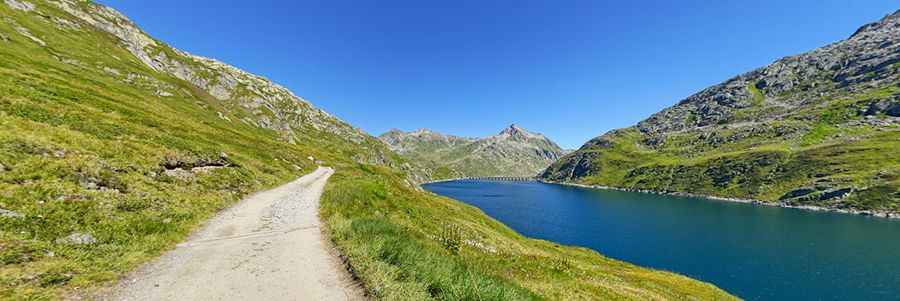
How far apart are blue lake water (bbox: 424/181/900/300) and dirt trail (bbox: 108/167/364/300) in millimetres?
82534

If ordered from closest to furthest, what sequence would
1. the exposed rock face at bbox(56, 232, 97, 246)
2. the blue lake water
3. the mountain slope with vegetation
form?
the mountain slope with vegetation < the exposed rock face at bbox(56, 232, 97, 246) < the blue lake water

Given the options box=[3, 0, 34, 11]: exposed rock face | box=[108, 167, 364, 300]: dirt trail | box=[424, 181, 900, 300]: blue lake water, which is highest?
box=[3, 0, 34, 11]: exposed rock face

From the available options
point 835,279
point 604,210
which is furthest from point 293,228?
point 604,210

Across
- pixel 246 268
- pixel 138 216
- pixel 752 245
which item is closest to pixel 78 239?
pixel 138 216

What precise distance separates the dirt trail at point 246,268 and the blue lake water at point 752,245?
82.5 m

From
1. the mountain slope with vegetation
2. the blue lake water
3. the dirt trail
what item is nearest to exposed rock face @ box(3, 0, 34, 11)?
the mountain slope with vegetation

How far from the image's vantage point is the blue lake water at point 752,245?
229 ft

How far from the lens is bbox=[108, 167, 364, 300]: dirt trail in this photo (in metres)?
10.3

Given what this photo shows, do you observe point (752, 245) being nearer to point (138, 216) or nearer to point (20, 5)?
point (138, 216)

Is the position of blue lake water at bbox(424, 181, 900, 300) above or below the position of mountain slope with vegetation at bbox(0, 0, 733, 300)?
below

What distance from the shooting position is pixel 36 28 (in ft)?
299

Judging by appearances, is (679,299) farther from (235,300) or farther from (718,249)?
(718,249)

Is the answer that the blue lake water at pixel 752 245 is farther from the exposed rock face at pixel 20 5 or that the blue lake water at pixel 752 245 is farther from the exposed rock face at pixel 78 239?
the exposed rock face at pixel 20 5

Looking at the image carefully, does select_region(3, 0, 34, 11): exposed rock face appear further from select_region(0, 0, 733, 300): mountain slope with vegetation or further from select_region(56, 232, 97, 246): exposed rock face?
select_region(56, 232, 97, 246): exposed rock face
